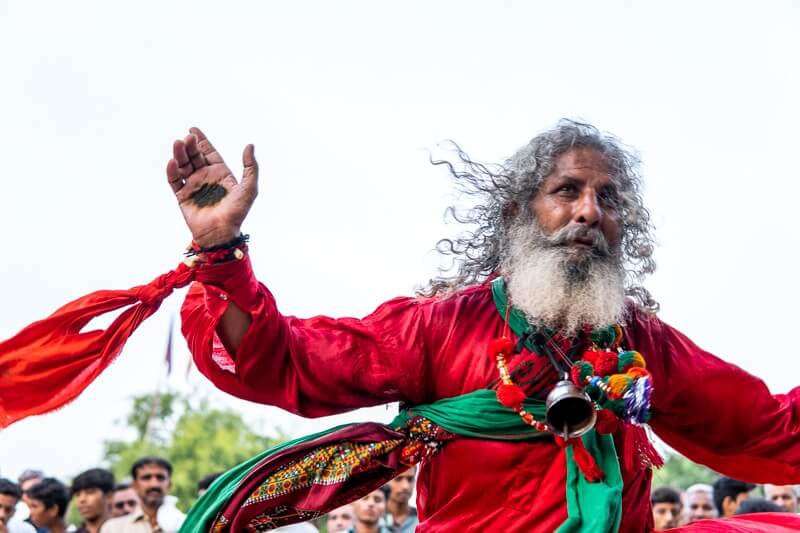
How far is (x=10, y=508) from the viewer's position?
316 inches

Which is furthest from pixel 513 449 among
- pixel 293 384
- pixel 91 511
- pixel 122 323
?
pixel 91 511

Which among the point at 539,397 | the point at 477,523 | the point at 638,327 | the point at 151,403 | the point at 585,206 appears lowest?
the point at 477,523

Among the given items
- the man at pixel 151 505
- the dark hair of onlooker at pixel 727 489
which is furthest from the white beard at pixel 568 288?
the man at pixel 151 505

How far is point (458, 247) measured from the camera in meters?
4.88

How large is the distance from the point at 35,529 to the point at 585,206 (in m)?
5.28

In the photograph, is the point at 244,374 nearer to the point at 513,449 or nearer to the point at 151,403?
the point at 513,449

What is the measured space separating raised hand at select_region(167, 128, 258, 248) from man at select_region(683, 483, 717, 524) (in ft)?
19.0

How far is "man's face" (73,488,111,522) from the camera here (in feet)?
27.4

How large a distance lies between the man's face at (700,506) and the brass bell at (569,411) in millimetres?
5142

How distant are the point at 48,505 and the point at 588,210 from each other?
17.2ft

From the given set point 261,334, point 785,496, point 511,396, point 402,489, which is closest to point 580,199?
point 511,396

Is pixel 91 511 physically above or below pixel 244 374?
above

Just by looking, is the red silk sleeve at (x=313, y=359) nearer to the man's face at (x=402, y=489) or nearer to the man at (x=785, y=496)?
the man's face at (x=402, y=489)

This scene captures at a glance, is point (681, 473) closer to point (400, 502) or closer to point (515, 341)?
point (400, 502)
